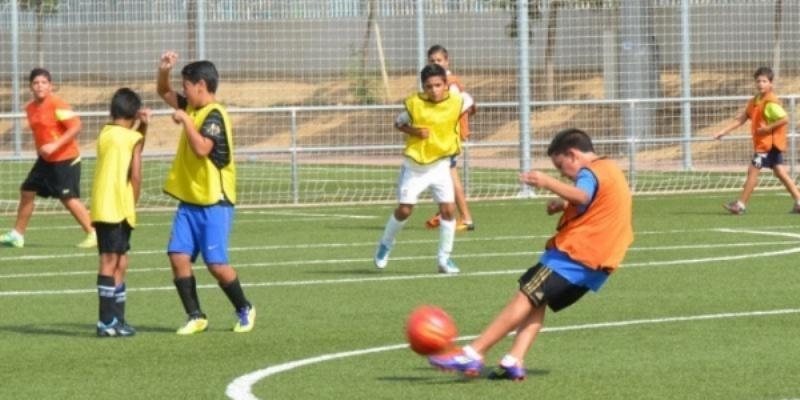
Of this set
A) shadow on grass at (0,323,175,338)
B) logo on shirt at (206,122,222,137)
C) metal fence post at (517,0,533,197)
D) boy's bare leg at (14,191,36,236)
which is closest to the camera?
logo on shirt at (206,122,222,137)

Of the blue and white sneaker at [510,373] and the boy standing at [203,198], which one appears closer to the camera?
the blue and white sneaker at [510,373]

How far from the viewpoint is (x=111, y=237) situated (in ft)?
41.5

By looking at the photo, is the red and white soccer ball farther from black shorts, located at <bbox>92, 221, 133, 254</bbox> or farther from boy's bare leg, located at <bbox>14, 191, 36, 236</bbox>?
boy's bare leg, located at <bbox>14, 191, 36, 236</bbox>

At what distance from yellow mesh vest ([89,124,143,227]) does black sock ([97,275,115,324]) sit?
38cm

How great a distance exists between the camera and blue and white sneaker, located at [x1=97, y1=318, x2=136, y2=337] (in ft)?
40.8

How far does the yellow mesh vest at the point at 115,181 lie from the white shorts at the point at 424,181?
14.1ft

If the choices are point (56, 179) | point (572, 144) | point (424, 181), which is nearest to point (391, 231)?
point (424, 181)

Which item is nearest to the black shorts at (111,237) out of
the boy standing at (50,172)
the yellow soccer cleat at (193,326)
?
the yellow soccer cleat at (193,326)

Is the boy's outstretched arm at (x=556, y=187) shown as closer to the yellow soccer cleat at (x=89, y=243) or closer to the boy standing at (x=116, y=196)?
the boy standing at (x=116, y=196)

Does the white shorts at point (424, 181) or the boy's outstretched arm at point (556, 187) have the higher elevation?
the boy's outstretched arm at point (556, 187)

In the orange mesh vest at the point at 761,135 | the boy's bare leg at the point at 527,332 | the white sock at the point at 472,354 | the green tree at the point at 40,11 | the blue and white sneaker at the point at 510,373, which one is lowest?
the blue and white sneaker at the point at 510,373

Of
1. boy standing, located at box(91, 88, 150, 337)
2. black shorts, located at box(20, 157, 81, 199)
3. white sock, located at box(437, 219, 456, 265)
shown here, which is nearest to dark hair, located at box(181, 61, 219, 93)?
boy standing, located at box(91, 88, 150, 337)

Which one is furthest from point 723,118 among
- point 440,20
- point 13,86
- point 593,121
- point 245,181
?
point 13,86

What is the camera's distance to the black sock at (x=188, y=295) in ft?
41.2
